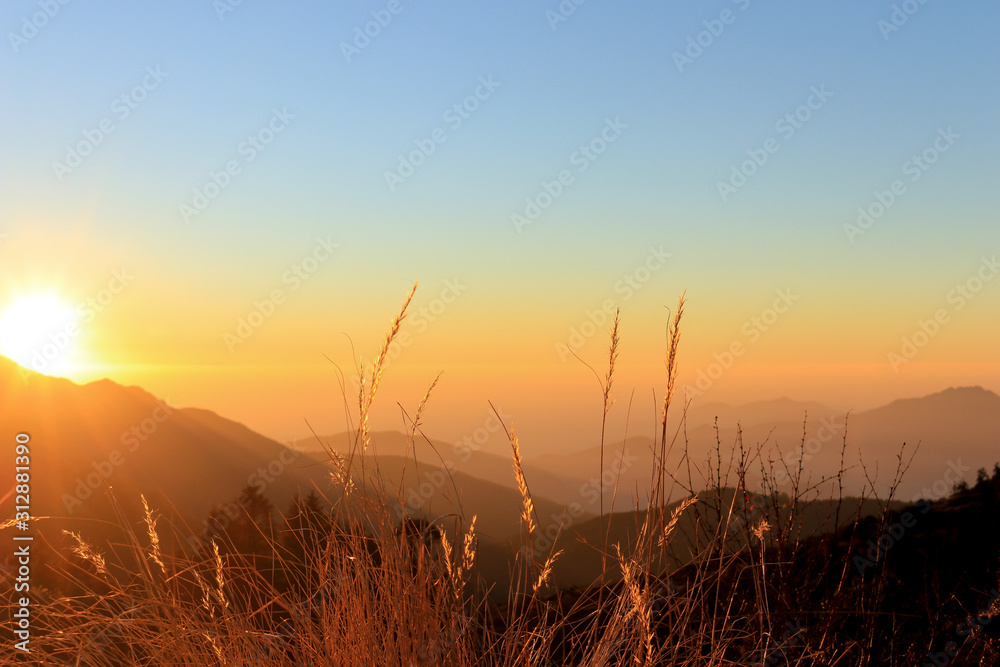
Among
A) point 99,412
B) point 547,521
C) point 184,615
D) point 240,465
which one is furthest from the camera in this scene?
point 240,465

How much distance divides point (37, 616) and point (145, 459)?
277 feet

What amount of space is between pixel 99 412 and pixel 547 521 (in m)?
70.9

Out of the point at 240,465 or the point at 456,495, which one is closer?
the point at 456,495

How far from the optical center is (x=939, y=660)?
151 inches

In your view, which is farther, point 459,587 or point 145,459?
point 145,459

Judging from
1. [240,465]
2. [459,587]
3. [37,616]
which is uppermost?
[459,587]

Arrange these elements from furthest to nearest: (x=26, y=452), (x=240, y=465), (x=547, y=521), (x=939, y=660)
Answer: (x=240, y=465) < (x=26, y=452) < (x=939, y=660) < (x=547, y=521)

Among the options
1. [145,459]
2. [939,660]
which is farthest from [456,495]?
[145,459]

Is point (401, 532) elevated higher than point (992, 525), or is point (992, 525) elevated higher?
point (401, 532)

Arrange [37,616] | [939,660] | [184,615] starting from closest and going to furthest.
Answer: [184,615], [37,616], [939,660]

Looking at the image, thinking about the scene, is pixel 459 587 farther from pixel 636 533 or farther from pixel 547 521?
pixel 636 533

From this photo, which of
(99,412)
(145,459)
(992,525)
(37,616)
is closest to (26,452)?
(37,616)

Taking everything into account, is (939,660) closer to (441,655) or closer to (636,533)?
(636,533)

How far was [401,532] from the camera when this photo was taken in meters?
2.54
